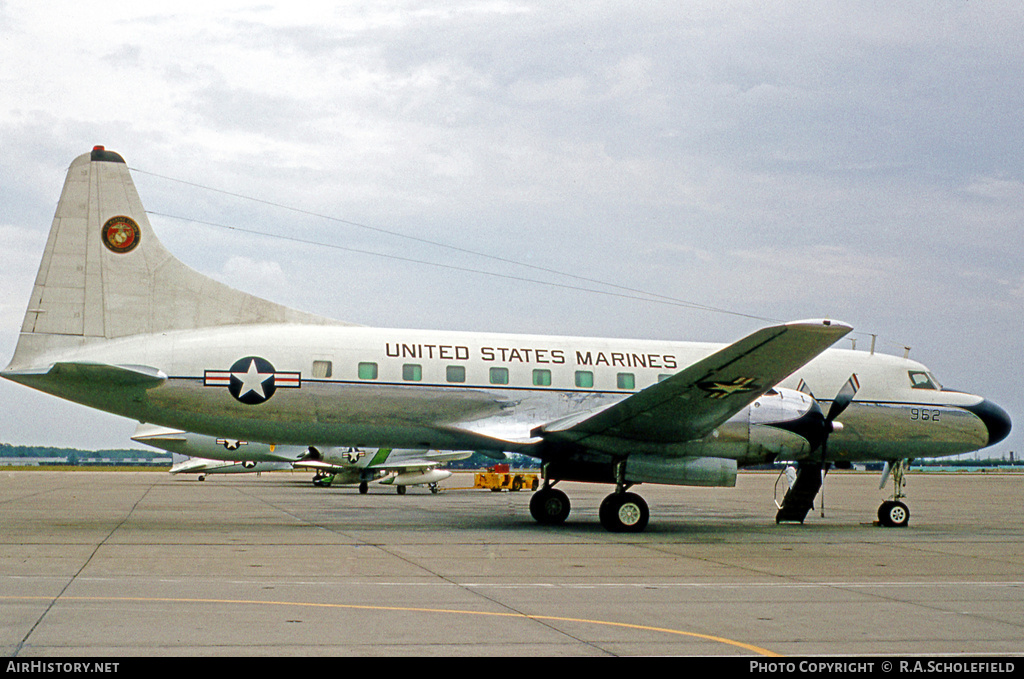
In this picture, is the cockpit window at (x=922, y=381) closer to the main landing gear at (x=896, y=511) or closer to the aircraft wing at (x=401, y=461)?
the main landing gear at (x=896, y=511)

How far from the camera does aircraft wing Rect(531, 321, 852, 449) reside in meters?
14.3

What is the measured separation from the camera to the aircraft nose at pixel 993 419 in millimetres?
20625

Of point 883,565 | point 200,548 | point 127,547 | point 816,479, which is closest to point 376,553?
point 200,548

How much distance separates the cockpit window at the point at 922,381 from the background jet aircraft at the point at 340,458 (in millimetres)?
16977

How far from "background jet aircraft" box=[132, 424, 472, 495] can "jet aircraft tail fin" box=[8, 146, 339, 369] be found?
47.4 ft

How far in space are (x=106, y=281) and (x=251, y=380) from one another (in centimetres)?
343

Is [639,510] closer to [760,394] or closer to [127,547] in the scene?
[760,394]

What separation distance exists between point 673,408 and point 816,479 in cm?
554

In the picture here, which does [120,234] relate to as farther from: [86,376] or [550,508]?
[550,508]

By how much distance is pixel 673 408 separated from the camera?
52.8ft

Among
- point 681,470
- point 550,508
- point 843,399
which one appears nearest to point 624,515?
point 681,470

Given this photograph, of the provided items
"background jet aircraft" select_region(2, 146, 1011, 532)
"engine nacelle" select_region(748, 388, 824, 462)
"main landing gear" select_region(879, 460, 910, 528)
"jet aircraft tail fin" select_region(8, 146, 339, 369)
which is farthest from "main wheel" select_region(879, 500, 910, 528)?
"jet aircraft tail fin" select_region(8, 146, 339, 369)

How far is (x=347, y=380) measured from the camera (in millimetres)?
17406

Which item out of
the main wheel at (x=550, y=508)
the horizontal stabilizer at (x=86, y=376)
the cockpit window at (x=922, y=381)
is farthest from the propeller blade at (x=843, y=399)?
the horizontal stabilizer at (x=86, y=376)
